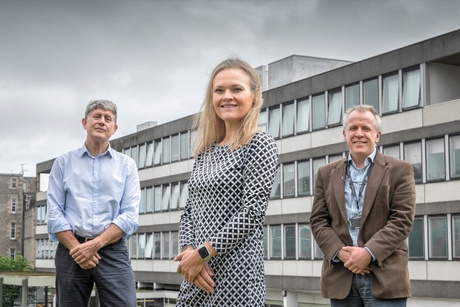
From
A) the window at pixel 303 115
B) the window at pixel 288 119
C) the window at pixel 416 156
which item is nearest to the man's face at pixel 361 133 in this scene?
the window at pixel 416 156

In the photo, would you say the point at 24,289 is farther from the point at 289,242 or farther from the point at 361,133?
the point at 289,242

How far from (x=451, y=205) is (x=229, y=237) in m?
32.2

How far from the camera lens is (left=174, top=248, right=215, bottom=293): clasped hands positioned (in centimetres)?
418

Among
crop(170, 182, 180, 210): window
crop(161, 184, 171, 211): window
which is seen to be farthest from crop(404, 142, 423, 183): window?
crop(161, 184, 171, 211): window

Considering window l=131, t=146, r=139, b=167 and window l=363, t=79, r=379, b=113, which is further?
window l=131, t=146, r=139, b=167

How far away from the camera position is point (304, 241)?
4412 cm

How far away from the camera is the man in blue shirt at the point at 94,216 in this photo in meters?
6.04

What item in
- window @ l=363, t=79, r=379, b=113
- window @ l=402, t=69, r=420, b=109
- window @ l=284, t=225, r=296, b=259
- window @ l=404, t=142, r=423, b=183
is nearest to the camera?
window @ l=404, t=142, r=423, b=183

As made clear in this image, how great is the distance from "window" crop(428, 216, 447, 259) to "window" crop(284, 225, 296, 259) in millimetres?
10070

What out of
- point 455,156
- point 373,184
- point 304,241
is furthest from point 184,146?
point 373,184

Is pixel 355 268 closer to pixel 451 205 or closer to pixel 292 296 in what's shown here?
pixel 451 205

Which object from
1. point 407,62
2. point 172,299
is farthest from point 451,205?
point 172,299

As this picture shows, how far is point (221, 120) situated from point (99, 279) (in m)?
1.96

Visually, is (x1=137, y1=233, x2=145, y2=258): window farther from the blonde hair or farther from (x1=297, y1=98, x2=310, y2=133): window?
the blonde hair
